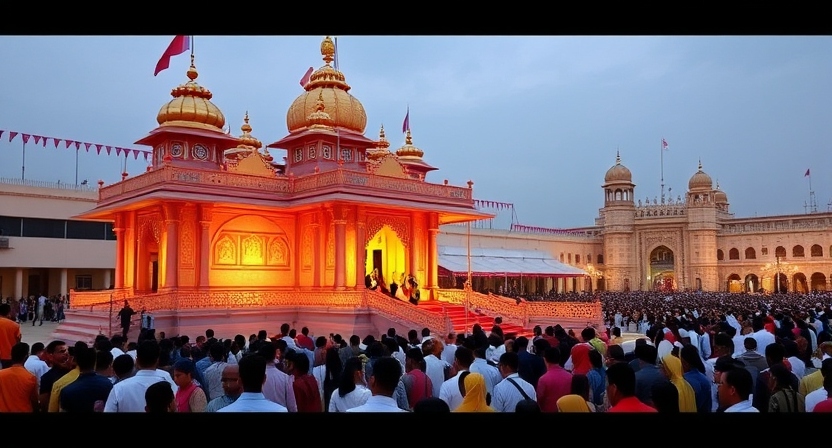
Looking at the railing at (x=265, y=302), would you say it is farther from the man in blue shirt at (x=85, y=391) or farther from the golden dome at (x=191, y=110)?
the man in blue shirt at (x=85, y=391)

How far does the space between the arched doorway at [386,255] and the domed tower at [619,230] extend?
114ft

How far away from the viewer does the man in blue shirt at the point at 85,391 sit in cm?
479

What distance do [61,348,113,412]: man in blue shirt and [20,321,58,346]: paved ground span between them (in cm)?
1542

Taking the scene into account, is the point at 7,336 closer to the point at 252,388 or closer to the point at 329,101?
the point at 252,388

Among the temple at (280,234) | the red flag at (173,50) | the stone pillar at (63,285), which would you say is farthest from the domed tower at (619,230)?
the red flag at (173,50)

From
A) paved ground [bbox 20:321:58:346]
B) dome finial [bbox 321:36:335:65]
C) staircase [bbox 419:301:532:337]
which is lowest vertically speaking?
paved ground [bbox 20:321:58:346]

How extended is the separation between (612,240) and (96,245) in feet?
129

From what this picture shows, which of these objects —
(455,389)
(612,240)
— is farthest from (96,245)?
(612,240)

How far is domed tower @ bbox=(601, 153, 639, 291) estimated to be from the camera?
53469mm

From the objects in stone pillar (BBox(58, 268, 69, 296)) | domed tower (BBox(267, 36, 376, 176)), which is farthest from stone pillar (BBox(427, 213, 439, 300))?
stone pillar (BBox(58, 268, 69, 296))

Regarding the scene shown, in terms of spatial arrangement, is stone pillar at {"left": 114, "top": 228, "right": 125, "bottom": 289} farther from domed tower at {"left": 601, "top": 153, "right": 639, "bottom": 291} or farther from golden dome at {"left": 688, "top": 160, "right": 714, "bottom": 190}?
golden dome at {"left": 688, "top": 160, "right": 714, "bottom": 190}

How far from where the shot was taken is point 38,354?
Answer: 24.8ft

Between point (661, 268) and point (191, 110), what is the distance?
44958 mm
